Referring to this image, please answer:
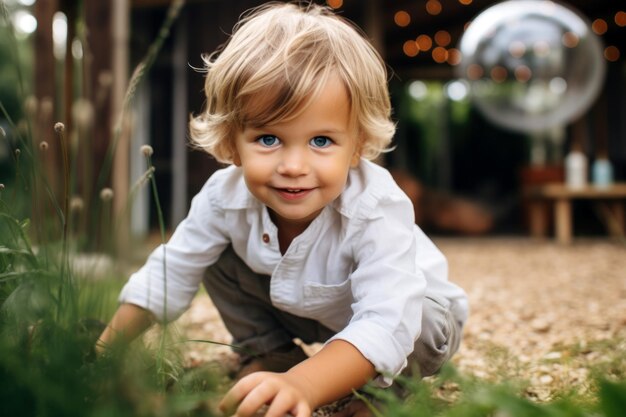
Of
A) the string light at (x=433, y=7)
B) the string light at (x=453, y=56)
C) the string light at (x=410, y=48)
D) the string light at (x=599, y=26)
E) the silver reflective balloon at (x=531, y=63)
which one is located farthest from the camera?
the string light at (x=453, y=56)

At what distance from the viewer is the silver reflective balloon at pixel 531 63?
17.7ft

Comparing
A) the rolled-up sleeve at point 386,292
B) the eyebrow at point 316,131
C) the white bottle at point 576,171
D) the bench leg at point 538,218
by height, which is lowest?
the bench leg at point 538,218

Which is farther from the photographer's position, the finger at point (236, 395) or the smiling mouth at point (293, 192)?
the smiling mouth at point (293, 192)

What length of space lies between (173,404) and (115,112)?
10.4ft

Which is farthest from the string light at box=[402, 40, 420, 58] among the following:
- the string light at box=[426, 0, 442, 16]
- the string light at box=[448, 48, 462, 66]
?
the string light at box=[426, 0, 442, 16]

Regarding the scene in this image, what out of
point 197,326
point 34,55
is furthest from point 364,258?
point 34,55

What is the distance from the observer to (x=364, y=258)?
1.24m

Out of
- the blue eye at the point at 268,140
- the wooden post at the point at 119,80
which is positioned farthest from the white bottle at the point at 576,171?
the blue eye at the point at 268,140

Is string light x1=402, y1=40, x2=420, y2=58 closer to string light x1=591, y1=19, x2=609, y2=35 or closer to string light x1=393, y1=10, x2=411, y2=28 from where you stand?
string light x1=393, y1=10, x2=411, y2=28

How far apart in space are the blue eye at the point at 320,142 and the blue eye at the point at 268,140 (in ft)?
0.19

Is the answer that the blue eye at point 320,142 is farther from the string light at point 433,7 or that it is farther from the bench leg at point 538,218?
the string light at point 433,7

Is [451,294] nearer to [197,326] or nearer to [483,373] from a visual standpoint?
[483,373]

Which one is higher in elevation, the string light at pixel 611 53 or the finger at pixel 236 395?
the string light at pixel 611 53

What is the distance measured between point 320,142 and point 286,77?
120 millimetres
